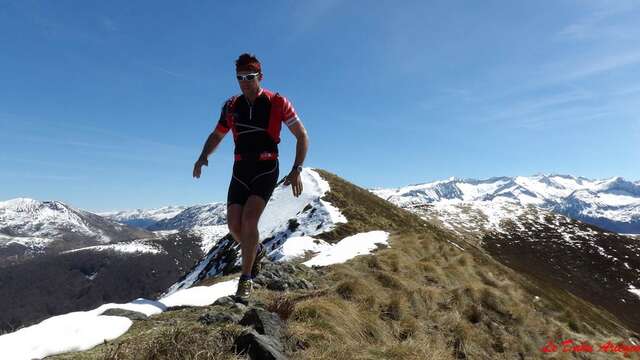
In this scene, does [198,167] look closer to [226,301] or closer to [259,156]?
[259,156]

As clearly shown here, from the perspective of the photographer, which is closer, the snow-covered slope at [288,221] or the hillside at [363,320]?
the hillside at [363,320]

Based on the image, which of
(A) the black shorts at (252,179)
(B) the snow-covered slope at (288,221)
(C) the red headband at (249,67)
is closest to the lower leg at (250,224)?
(A) the black shorts at (252,179)

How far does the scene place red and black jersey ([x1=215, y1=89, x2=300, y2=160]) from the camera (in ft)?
25.4

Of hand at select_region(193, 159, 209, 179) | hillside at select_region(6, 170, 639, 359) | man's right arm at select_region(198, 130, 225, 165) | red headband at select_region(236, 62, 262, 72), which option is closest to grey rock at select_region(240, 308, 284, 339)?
hillside at select_region(6, 170, 639, 359)

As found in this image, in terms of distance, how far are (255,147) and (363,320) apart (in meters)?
3.73

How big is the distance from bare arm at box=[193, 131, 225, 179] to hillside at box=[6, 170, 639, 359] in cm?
248

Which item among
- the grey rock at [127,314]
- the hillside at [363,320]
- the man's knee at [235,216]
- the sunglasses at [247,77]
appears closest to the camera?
the hillside at [363,320]

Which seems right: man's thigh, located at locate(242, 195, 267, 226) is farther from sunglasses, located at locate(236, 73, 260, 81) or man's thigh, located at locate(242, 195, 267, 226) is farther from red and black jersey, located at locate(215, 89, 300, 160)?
sunglasses, located at locate(236, 73, 260, 81)

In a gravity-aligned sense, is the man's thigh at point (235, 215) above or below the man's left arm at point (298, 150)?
below

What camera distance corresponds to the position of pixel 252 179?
771 cm

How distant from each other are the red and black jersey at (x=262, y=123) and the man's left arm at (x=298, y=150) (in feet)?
0.37

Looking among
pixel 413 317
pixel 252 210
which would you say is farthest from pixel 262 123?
pixel 413 317

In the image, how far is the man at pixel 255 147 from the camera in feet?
25.2

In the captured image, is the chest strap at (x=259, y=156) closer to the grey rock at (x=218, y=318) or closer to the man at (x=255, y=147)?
the man at (x=255, y=147)
